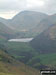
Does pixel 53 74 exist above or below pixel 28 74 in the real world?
below

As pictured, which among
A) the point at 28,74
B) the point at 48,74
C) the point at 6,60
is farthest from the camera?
the point at 6,60

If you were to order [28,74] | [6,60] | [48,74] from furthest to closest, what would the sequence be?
[6,60] → [28,74] → [48,74]

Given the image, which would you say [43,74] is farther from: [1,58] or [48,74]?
[1,58]

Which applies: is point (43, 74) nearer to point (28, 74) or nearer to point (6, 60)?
point (28, 74)

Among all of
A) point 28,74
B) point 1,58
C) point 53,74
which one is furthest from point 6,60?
point 53,74

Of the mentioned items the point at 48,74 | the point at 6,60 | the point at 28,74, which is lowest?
the point at 48,74

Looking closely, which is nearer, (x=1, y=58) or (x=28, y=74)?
(x=28, y=74)

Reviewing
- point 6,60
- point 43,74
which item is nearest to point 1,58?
point 6,60

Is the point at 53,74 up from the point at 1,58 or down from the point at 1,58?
down

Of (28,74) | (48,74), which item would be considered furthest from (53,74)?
(28,74)

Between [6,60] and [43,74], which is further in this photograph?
[6,60]
